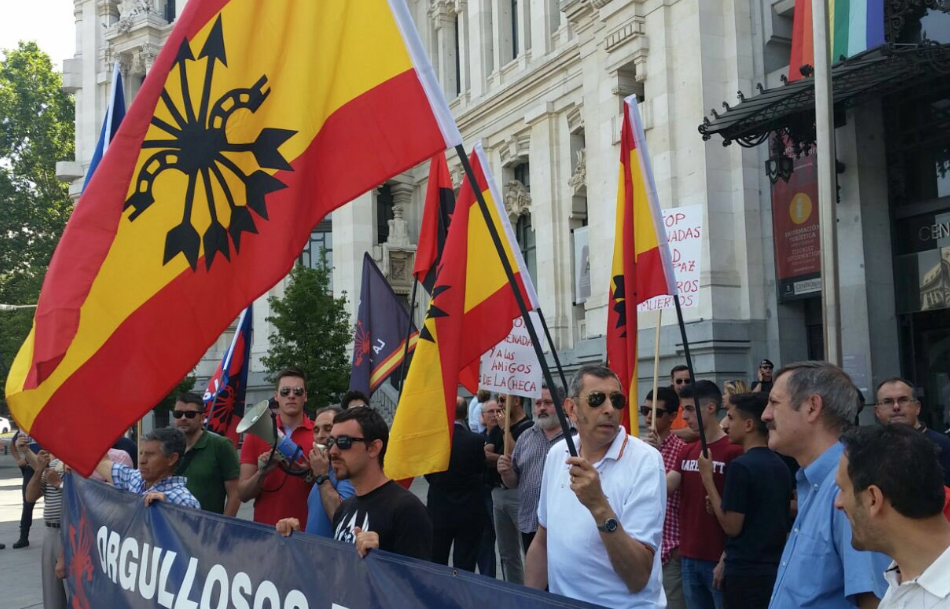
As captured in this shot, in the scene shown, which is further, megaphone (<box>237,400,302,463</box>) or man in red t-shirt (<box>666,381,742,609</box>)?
megaphone (<box>237,400,302,463</box>)

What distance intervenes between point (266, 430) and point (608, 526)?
11.3 feet

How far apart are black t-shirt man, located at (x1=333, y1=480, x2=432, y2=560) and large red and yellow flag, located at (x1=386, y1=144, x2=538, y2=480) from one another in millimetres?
991

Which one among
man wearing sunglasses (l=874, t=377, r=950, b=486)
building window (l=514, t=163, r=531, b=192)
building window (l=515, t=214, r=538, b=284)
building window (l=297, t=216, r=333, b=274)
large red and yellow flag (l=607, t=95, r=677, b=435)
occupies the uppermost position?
building window (l=514, t=163, r=531, b=192)

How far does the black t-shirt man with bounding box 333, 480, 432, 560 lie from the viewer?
3.93 m

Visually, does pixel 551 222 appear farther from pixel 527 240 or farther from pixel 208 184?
pixel 208 184

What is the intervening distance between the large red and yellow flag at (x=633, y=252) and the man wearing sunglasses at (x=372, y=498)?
2897 mm

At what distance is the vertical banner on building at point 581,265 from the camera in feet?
73.9

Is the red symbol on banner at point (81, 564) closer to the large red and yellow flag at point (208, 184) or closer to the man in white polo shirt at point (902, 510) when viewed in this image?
the large red and yellow flag at point (208, 184)

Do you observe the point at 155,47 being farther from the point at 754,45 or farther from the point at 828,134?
the point at 828,134

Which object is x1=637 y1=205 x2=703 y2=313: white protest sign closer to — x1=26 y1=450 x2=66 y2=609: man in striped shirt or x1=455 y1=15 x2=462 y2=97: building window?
x1=26 y1=450 x2=66 y2=609: man in striped shirt

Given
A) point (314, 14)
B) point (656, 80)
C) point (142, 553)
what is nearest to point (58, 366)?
point (142, 553)

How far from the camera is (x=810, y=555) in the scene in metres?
2.92

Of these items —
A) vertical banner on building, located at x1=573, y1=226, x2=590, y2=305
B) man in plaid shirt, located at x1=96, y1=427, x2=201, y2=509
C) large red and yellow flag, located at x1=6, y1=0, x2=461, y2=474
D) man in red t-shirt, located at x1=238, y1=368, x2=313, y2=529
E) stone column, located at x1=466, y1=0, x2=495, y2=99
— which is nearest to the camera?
large red and yellow flag, located at x1=6, y1=0, x2=461, y2=474

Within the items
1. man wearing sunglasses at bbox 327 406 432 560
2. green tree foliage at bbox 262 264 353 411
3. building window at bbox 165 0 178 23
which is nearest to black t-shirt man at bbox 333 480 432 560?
man wearing sunglasses at bbox 327 406 432 560
